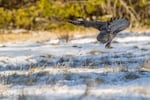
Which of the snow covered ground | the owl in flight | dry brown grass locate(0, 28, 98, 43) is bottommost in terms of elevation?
dry brown grass locate(0, 28, 98, 43)

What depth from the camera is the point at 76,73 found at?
23.6 feet

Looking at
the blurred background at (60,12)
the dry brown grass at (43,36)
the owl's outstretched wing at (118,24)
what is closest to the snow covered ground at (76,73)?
the owl's outstretched wing at (118,24)

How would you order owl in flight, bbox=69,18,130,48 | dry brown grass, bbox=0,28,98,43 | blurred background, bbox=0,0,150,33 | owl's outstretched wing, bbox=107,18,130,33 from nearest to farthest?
owl in flight, bbox=69,18,130,48
owl's outstretched wing, bbox=107,18,130,33
dry brown grass, bbox=0,28,98,43
blurred background, bbox=0,0,150,33

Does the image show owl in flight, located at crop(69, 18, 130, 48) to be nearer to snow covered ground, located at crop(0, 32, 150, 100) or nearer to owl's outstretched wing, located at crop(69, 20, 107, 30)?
owl's outstretched wing, located at crop(69, 20, 107, 30)

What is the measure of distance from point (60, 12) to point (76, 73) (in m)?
14.7

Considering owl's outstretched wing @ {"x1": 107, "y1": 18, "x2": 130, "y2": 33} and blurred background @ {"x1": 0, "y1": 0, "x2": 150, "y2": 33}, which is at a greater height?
owl's outstretched wing @ {"x1": 107, "y1": 18, "x2": 130, "y2": 33}

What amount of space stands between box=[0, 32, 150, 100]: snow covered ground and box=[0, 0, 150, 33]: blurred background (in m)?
10.8

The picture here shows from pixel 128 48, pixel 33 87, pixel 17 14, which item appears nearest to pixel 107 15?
pixel 17 14

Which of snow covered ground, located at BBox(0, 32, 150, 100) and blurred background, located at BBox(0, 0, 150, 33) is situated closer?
snow covered ground, located at BBox(0, 32, 150, 100)

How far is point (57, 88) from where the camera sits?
6020 mm

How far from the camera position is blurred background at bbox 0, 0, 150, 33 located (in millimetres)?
21970

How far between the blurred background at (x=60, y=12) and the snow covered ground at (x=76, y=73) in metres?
10.8

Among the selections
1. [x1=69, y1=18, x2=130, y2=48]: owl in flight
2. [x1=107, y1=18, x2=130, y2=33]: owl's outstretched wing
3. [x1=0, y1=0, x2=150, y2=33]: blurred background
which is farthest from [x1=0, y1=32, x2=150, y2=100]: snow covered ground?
[x1=0, y1=0, x2=150, y2=33]: blurred background

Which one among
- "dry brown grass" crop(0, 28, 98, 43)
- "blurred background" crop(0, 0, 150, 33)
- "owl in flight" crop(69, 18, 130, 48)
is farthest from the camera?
"blurred background" crop(0, 0, 150, 33)
